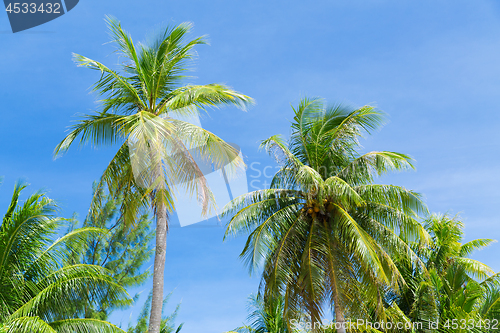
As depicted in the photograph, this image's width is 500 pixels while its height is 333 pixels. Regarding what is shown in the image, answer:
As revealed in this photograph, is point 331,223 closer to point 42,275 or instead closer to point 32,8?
point 42,275

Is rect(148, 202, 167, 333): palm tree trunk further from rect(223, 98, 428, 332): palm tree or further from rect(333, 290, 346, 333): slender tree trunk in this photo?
rect(333, 290, 346, 333): slender tree trunk

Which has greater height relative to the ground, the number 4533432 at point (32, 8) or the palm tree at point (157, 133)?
the number 4533432 at point (32, 8)

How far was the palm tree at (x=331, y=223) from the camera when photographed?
13117 mm

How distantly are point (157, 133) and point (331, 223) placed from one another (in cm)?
679

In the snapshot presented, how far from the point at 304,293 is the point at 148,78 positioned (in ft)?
Answer: 24.6

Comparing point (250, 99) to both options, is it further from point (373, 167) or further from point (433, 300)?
point (433, 300)

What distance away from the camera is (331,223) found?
47.0 feet
